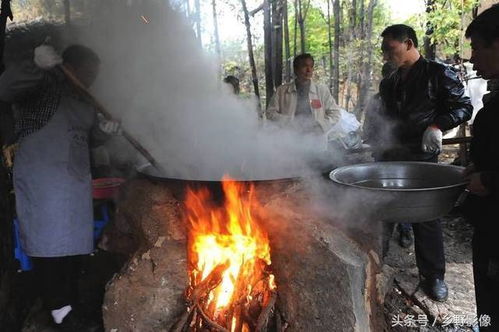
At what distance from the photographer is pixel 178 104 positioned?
4805 millimetres

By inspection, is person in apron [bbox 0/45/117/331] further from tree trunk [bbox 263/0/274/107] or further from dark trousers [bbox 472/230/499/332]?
tree trunk [bbox 263/0/274/107]

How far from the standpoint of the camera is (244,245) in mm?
3234

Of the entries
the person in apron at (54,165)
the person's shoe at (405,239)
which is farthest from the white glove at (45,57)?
the person's shoe at (405,239)

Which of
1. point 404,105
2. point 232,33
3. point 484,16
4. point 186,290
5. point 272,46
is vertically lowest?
point 186,290

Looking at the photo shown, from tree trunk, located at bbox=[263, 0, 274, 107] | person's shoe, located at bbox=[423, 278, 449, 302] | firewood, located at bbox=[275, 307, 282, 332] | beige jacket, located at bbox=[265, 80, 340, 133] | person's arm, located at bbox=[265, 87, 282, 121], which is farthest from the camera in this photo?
tree trunk, located at bbox=[263, 0, 274, 107]

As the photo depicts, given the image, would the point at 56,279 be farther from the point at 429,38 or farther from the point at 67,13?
the point at 429,38

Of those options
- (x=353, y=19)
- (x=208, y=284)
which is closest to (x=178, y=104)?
(x=208, y=284)

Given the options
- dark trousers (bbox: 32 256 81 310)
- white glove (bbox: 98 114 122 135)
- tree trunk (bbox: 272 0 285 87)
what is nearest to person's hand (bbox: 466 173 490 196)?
white glove (bbox: 98 114 122 135)

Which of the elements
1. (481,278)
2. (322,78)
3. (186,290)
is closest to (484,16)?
(481,278)

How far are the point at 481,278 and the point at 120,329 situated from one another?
259 centimetres

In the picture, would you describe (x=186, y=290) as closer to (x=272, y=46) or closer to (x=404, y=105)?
(x=404, y=105)

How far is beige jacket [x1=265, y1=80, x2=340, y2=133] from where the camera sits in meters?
5.63

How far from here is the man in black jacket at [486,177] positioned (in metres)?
2.10

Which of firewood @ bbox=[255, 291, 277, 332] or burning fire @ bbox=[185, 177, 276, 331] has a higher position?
burning fire @ bbox=[185, 177, 276, 331]
